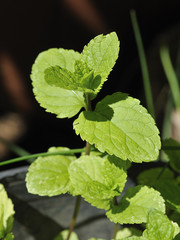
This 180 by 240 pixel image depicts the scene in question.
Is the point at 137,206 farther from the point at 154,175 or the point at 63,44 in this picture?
the point at 63,44

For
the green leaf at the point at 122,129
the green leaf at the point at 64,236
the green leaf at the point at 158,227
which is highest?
the green leaf at the point at 122,129

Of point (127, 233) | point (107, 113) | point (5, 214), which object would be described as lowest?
point (127, 233)

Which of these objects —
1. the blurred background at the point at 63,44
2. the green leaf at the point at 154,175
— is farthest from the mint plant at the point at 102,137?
the blurred background at the point at 63,44

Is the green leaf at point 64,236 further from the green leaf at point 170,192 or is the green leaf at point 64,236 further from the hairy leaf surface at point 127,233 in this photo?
the green leaf at point 170,192

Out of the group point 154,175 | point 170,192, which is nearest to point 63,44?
point 154,175

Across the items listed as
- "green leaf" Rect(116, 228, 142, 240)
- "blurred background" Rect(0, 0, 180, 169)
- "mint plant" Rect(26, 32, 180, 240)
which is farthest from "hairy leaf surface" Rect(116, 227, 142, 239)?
"blurred background" Rect(0, 0, 180, 169)

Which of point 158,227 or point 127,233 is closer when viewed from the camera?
point 158,227

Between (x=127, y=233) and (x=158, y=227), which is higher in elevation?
(x=158, y=227)
